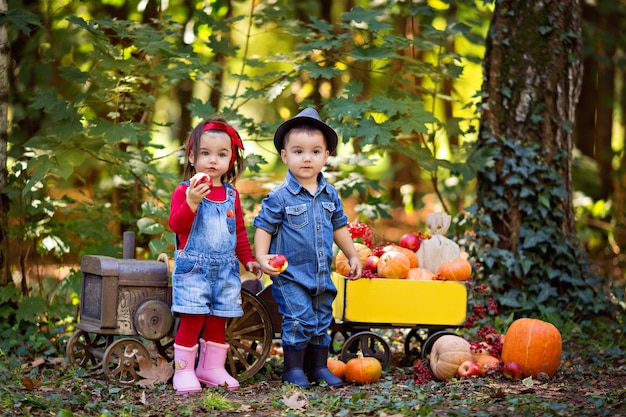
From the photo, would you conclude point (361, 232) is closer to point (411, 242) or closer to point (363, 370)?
point (411, 242)

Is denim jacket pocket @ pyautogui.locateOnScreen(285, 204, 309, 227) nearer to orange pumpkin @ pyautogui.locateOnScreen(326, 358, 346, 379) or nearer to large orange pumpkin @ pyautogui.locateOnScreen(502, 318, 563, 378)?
orange pumpkin @ pyautogui.locateOnScreen(326, 358, 346, 379)

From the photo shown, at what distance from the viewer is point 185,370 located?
407 cm

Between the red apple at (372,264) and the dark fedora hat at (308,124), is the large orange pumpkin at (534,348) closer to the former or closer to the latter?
the red apple at (372,264)

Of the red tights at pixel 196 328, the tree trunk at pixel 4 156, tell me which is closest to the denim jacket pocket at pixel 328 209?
the red tights at pixel 196 328

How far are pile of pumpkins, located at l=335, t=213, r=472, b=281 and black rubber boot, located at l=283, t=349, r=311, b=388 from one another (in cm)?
65

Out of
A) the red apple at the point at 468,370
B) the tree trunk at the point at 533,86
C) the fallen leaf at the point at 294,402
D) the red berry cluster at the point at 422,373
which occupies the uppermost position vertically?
the tree trunk at the point at 533,86

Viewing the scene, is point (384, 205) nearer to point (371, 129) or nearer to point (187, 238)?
point (371, 129)

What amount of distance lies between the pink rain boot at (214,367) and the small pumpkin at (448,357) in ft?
4.02

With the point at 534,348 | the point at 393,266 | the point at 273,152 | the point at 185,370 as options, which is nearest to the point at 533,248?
the point at 534,348

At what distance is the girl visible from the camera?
158 inches

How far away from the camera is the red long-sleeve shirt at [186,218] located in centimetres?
393

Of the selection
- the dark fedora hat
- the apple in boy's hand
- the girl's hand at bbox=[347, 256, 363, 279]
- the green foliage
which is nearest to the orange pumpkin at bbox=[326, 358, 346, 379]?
the girl's hand at bbox=[347, 256, 363, 279]

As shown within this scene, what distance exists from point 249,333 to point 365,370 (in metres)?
0.77

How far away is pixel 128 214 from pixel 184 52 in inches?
58.0
